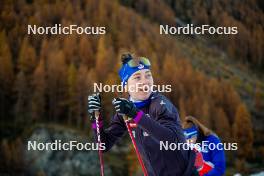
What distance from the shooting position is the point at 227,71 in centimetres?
13638

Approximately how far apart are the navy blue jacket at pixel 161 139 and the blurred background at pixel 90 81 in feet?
147

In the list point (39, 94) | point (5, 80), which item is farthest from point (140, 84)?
point (5, 80)

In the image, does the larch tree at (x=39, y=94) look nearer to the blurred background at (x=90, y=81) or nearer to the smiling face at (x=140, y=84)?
the blurred background at (x=90, y=81)

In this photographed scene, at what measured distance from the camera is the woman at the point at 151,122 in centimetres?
349

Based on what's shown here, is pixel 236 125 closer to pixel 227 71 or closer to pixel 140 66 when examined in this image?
pixel 227 71

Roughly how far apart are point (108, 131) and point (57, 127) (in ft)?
214

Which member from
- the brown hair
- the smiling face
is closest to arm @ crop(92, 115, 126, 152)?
the smiling face

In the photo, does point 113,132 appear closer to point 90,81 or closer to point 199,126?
point 199,126

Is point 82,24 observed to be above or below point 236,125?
above

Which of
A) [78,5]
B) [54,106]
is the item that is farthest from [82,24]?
[54,106]

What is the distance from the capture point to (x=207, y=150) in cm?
645

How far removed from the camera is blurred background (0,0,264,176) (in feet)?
217

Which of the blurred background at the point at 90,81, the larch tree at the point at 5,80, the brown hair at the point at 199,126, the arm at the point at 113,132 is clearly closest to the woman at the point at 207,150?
the brown hair at the point at 199,126

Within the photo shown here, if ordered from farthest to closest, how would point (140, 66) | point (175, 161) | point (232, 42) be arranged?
point (232, 42), point (140, 66), point (175, 161)
